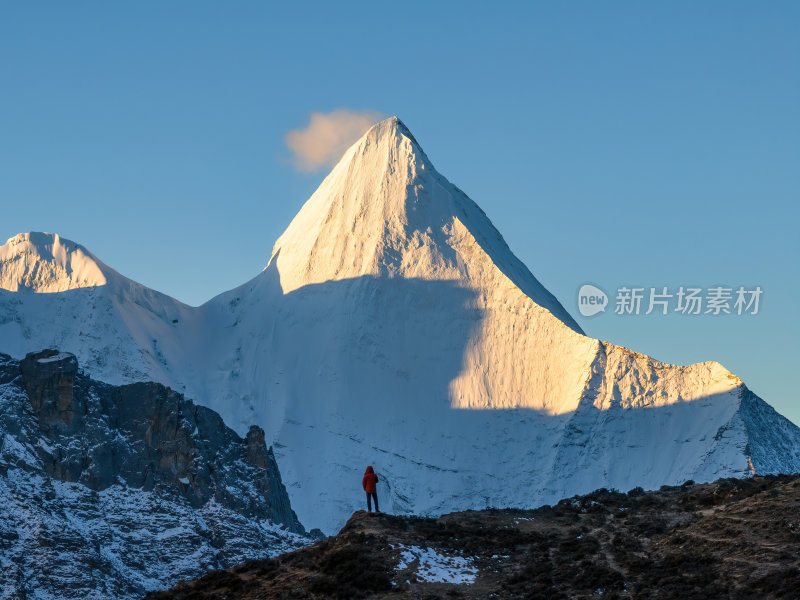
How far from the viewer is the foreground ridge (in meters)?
48.0

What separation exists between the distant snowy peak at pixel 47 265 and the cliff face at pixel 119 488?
1990 cm

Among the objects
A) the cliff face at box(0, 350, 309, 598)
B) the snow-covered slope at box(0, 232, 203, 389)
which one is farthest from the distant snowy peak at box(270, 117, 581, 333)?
the cliff face at box(0, 350, 309, 598)

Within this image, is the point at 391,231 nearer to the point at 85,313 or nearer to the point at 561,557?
the point at 85,313

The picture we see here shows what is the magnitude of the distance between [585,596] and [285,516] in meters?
96.2

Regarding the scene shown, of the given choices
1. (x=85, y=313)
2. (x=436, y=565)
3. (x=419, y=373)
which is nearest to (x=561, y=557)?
(x=436, y=565)

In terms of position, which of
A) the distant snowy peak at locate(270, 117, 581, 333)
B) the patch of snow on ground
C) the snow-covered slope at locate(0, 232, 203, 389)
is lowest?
the patch of snow on ground

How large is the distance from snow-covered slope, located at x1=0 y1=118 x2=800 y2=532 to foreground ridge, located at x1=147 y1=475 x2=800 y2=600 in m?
78.1

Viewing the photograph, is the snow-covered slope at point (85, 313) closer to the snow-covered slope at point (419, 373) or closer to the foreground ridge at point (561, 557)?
the snow-covered slope at point (419, 373)

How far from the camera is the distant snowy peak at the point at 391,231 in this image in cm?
16862

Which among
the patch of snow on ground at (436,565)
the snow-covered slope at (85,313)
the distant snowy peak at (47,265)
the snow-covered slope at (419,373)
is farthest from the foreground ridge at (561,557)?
the distant snowy peak at (47,265)

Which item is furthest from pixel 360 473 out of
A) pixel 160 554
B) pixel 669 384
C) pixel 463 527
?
pixel 463 527

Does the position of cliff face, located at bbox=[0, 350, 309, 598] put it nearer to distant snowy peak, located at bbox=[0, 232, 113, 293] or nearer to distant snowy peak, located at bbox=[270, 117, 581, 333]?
distant snowy peak, located at bbox=[0, 232, 113, 293]

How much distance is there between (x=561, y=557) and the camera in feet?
176

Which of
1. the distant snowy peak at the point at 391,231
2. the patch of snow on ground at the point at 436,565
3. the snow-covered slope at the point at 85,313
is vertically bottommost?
the patch of snow on ground at the point at 436,565
